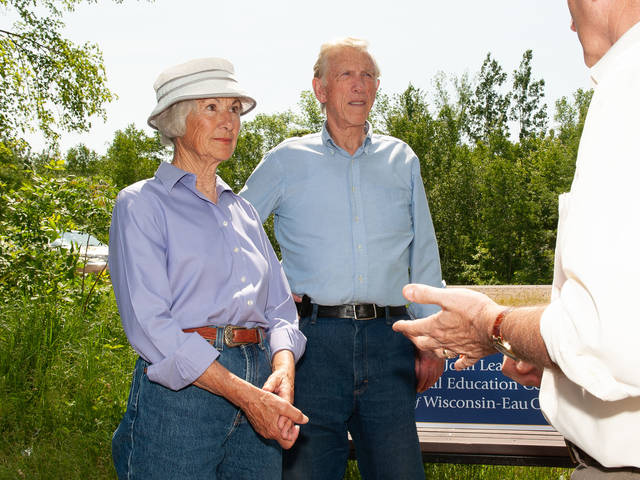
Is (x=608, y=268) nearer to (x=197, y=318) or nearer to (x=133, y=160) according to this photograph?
(x=197, y=318)

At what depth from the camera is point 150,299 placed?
2072 mm

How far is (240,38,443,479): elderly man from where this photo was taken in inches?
111

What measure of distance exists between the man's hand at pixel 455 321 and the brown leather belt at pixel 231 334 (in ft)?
2.32

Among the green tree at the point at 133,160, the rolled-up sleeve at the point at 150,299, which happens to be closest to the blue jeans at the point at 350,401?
the rolled-up sleeve at the point at 150,299

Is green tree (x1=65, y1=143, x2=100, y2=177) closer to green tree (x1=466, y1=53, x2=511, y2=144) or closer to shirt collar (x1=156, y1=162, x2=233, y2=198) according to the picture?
green tree (x1=466, y1=53, x2=511, y2=144)

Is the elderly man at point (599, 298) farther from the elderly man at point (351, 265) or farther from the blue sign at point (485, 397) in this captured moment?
the blue sign at point (485, 397)

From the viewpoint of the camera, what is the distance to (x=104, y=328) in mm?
5859

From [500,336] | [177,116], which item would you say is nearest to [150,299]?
[177,116]

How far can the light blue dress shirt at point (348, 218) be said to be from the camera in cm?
291

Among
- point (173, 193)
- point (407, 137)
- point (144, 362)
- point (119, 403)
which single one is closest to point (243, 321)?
point (144, 362)

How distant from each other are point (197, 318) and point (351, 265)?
0.95 meters

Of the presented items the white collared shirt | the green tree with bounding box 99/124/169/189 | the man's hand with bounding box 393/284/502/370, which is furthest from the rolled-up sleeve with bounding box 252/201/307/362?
the green tree with bounding box 99/124/169/189

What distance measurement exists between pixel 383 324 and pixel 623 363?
177 cm

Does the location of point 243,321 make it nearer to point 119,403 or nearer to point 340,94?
point 340,94
